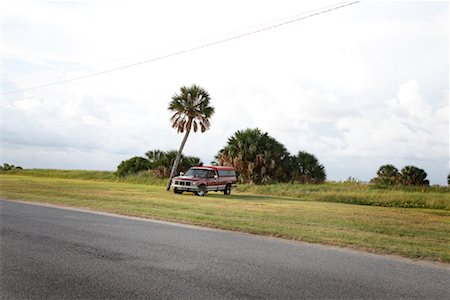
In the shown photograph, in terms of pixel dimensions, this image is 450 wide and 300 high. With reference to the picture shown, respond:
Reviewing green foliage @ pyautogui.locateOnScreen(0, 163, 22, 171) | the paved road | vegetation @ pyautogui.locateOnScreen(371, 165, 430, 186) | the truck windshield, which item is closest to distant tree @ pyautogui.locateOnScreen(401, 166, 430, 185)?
vegetation @ pyautogui.locateOnScreen(371, 165, 430, 186)

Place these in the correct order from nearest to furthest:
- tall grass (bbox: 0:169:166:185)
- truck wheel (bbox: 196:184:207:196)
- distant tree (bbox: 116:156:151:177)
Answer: truck wheel (bbox: 196:184:207:196), tall grass (bbox: 0:169:166:185), distant tree (bbox: 116:156:151:177)

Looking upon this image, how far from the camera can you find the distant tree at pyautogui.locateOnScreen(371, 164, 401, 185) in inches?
1689

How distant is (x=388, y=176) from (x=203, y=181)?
22.4 metres

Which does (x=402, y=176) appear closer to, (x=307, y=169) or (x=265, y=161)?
(x=307, y=169)

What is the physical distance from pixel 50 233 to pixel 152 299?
5936 mm

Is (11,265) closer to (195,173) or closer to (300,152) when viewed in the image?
(195,173)

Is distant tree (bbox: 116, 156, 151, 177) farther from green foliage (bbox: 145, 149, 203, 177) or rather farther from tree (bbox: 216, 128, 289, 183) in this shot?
tree (bbox: 216, 128, 289, 183)

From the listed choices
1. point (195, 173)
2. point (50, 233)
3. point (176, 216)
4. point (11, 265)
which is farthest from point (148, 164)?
point (11, 265)

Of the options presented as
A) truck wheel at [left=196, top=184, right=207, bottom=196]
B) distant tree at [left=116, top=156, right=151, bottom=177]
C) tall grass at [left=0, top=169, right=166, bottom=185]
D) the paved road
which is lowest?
the paved road

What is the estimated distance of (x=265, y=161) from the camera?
40781mm

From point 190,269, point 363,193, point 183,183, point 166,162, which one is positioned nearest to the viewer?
point 190,269

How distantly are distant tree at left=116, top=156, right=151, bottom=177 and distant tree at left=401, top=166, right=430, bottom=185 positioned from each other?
29795mm

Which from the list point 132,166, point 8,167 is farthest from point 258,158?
point 8,167

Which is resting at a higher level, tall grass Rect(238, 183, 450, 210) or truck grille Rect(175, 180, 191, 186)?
truck grille Rect(175, 180, 191, 186)
